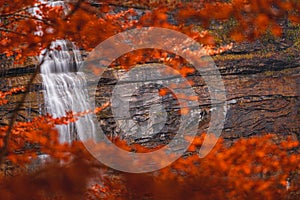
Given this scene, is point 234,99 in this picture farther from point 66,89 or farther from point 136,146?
point 66,89

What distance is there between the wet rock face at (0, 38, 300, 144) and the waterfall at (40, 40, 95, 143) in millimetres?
201

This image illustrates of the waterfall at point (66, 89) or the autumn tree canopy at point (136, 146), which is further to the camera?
the waterfall at point (66, 89)

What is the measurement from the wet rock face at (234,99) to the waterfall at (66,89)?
201 mm

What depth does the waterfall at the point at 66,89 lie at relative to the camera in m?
7.35

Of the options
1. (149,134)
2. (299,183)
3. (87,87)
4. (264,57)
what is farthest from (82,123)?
(299,183)

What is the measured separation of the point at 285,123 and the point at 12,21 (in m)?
5.16

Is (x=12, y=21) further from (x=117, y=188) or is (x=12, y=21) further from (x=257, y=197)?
(x=257, y=197)

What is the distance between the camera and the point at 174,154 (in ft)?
23.2

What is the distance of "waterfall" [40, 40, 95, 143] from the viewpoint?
289 inches

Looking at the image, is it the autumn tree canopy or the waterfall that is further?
the waterfall

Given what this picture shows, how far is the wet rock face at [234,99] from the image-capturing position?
7332 millimetres

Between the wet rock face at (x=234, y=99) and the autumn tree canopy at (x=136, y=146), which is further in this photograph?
the wet rock face at (x=234, y=99)

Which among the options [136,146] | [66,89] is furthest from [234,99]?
[66,89]

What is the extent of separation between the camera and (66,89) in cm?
757
